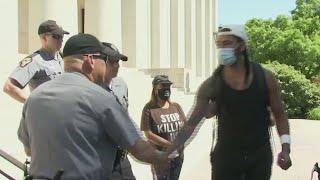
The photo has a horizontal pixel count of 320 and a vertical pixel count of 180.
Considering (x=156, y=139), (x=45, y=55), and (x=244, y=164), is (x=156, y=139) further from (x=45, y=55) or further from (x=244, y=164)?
(x=244, y=164)

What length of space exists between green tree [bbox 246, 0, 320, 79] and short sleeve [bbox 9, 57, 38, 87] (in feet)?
140

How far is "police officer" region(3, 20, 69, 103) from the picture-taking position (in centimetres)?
467

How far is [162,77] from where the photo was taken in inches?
251

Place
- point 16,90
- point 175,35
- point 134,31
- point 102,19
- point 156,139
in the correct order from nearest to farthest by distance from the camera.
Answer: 1. point 16,90
2. point 156,139
3. point 102,19
4. point 134,31
5. point 175,35

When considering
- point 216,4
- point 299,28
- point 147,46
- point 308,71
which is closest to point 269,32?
point 299,28

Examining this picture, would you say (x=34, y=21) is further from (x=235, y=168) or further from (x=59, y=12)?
(x=235, y=168)

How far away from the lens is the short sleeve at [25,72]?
4.68 meters

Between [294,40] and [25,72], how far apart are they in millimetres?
45771

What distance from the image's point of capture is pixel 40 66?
4746 millimetres

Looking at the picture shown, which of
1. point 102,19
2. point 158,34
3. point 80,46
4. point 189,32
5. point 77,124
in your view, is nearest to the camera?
point 77,124

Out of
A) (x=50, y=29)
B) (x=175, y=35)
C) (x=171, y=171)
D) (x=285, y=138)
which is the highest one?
(x=175, y=35)

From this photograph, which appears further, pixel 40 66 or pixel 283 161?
pixel 40 66

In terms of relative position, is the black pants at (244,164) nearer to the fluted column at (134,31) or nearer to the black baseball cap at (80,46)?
the black baseball cap at (80,46)

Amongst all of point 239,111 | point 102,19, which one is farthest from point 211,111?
point 102,19
